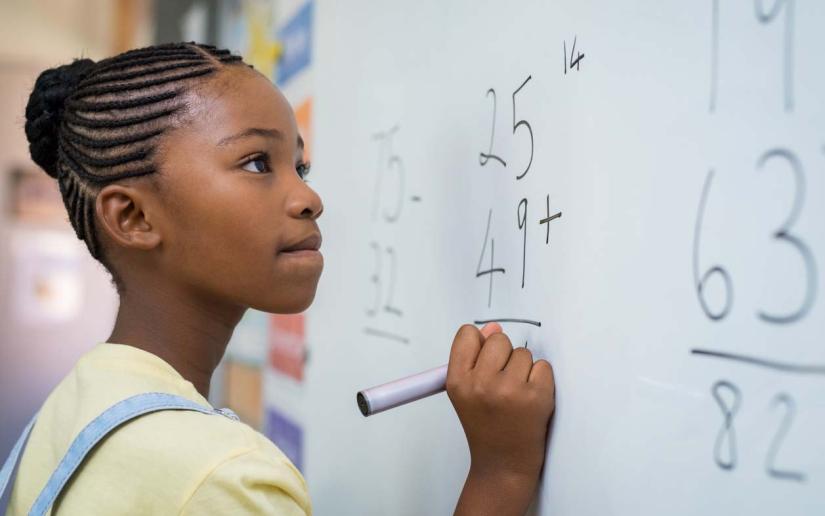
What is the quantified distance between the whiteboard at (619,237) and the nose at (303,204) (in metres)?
0.12

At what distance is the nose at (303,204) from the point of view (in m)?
0.50

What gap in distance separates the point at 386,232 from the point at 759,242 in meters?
0.42

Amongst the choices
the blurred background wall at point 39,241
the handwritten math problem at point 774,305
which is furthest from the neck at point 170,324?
the blurred background wall at point 39,241

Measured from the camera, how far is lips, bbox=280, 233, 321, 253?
0.50m

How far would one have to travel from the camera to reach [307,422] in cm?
90

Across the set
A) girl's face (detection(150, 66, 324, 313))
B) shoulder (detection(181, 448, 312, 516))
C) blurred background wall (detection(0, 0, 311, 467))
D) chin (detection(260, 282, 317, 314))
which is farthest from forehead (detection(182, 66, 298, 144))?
blurred background wall (detection(0, 0, 311, 467))

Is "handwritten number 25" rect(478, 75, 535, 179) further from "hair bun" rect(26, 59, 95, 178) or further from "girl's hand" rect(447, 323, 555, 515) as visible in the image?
"hair bun" rect(26, 59, 95, 178)

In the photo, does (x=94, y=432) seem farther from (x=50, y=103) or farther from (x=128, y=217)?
(x=50, y=103)

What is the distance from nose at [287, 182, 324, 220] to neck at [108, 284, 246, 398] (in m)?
0.09

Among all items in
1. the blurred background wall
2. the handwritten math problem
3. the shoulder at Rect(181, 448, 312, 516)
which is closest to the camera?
the handwritten math problem

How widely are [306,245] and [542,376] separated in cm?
19

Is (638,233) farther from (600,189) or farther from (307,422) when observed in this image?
(307,422)

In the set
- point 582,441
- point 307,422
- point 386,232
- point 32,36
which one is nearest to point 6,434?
point 32,36

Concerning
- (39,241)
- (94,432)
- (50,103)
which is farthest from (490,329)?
(39,241)
